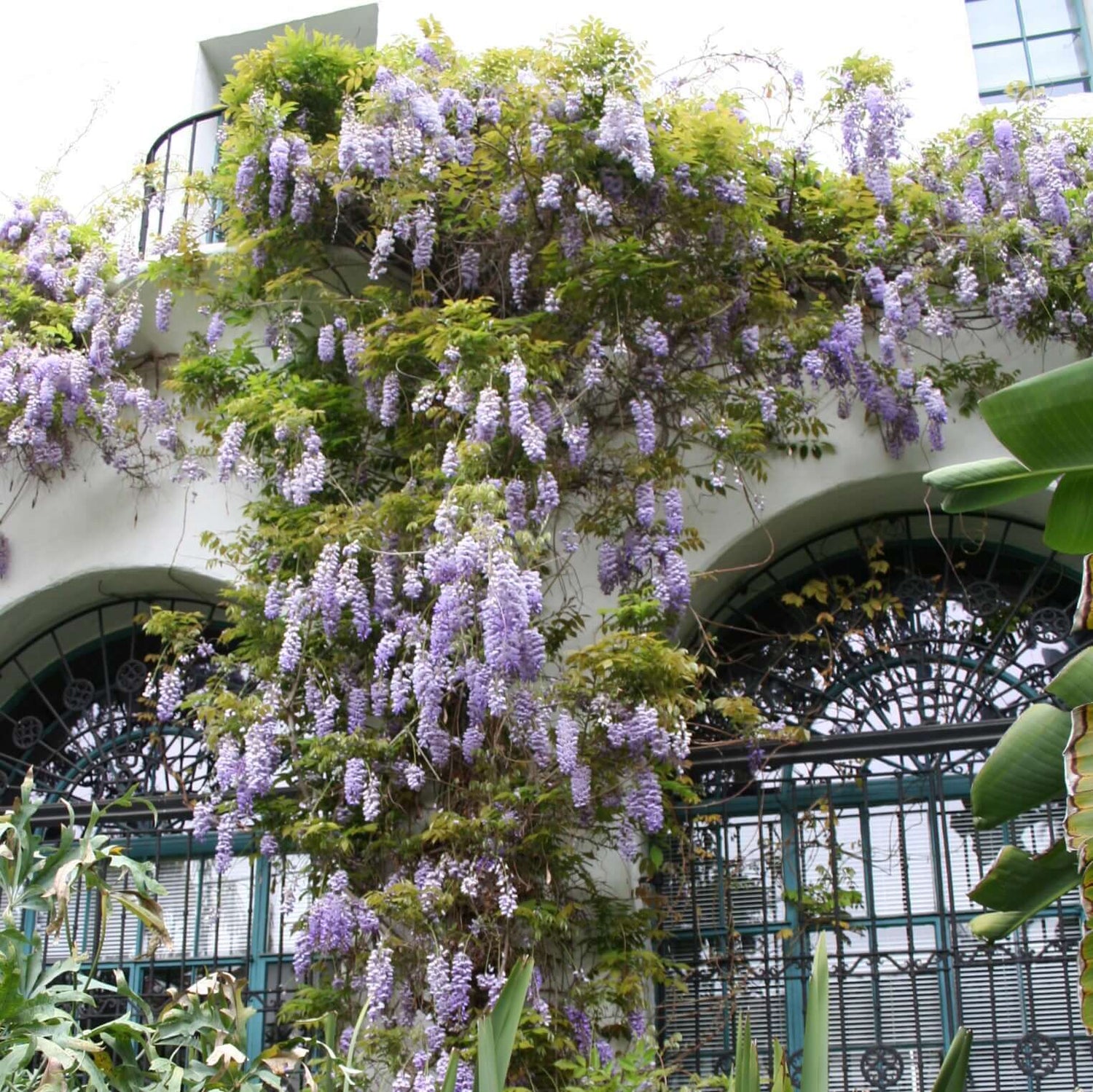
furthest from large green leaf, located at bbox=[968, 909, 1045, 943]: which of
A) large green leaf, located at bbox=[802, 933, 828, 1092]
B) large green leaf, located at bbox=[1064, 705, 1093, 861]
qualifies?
large green leaf, located at bbox=[802, 933, 828, 1092]

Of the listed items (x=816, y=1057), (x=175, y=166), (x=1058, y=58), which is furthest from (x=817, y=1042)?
(x=175, y=166)

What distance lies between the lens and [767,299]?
639 cm

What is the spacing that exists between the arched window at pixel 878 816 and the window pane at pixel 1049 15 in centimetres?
267

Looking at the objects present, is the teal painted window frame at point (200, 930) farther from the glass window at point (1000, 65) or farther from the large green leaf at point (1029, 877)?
the glass window at point (1000, 65)

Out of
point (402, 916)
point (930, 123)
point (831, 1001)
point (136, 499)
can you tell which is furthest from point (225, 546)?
point (930, 123)

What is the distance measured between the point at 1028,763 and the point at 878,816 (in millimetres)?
2665

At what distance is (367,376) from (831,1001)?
3.05 metres

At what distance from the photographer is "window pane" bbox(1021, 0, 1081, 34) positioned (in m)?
7.59

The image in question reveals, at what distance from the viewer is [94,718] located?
7.53m

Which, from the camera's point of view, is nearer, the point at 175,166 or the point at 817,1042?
the point at 817,1042

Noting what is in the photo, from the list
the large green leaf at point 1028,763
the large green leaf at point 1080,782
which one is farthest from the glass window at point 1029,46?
the large green leaf at point 1080,782

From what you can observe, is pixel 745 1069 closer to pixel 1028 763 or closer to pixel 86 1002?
pixel 1028 763

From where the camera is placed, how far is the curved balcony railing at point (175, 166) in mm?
7676

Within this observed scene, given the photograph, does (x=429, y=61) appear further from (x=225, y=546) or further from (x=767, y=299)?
(x=225, y=546)
